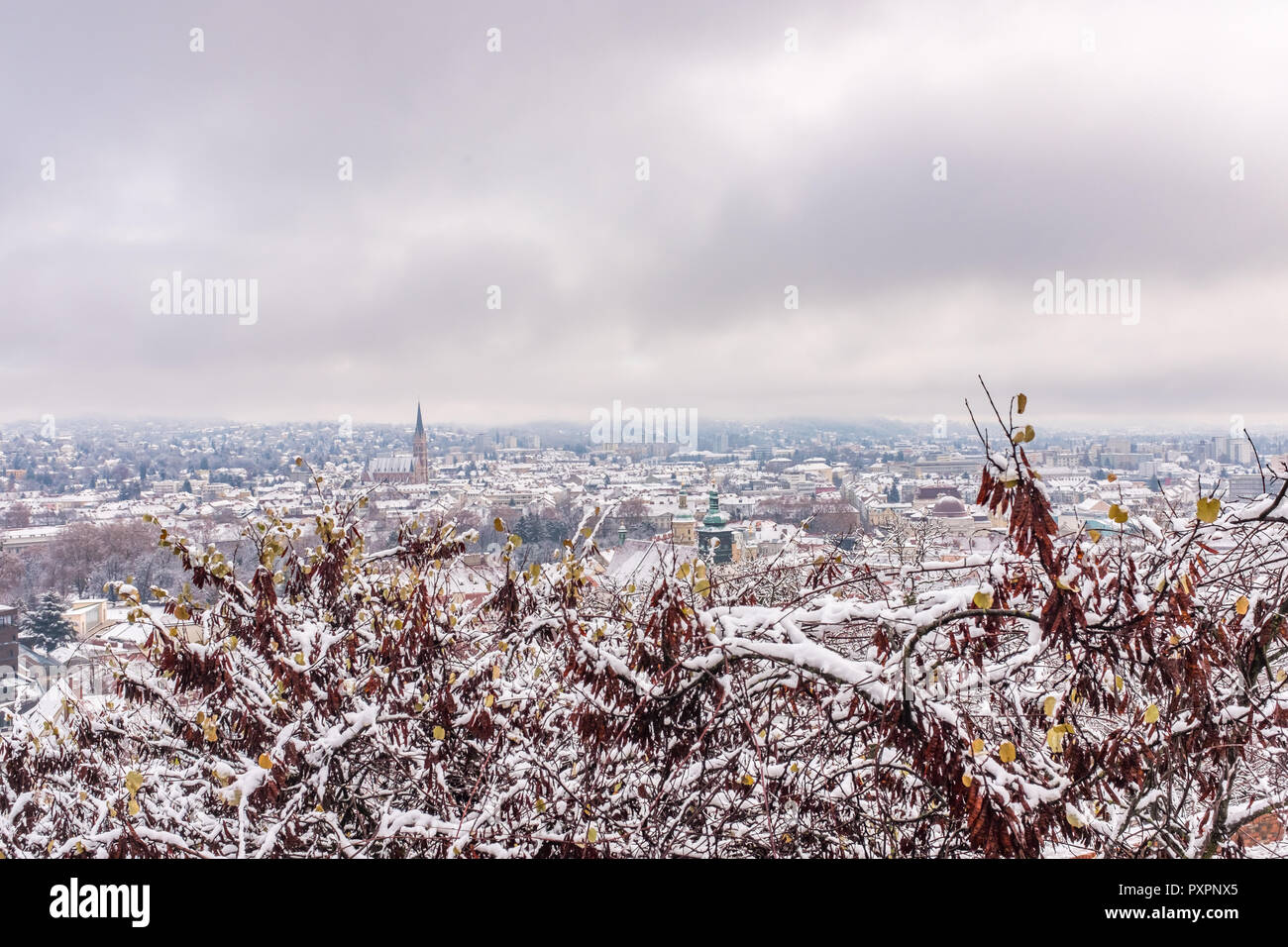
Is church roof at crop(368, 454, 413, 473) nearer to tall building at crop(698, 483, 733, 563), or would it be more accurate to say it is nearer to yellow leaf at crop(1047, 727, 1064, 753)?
tall building at crop(698, 483, 733, 563)

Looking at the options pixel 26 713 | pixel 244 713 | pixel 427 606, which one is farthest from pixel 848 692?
pixel 26 713

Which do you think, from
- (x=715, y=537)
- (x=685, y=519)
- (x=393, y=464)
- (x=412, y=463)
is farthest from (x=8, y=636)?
(x=715, y=537)

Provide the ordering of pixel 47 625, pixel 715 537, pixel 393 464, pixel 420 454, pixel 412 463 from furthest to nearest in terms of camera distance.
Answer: pixel 420 454, pixel 412 463, pixel 393 464, pixel 47 625, pixel 715 537

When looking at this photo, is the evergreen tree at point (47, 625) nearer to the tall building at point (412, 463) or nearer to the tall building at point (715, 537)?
the tall building at point (412, 463)

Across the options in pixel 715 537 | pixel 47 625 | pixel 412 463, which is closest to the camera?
pixel 715 537

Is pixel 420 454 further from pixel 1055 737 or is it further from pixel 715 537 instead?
pixel 1055 737

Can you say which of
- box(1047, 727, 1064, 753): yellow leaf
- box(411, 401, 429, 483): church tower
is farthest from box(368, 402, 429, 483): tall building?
box(1047, 727, 1064, 753): yellow leaf

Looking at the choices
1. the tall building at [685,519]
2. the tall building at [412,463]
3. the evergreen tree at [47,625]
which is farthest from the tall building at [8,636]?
the tall building at [685,519]
